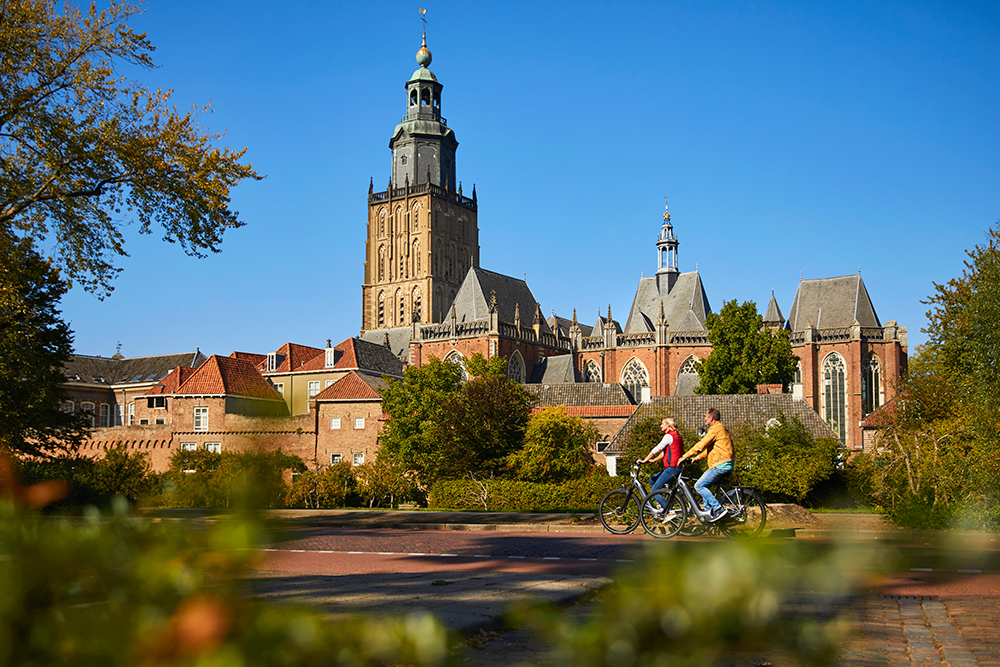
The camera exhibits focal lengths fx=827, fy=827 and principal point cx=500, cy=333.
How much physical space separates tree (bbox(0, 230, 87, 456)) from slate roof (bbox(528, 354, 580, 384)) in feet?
130

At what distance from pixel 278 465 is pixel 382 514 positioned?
67.5 ft

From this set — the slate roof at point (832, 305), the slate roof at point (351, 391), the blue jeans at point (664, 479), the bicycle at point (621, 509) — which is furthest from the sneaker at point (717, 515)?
the slate roof at point (832, 305)

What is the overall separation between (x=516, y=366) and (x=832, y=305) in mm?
25116

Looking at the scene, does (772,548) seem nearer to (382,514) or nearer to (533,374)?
(382,514)

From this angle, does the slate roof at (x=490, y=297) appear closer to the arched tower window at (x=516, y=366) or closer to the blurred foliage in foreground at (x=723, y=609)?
the arched tower window at (x=516, y=366)

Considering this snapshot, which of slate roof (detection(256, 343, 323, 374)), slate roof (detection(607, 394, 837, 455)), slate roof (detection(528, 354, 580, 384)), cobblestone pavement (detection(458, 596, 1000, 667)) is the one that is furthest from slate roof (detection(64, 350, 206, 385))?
cobblestone pavement (detection(458, 596, 1000, 667))

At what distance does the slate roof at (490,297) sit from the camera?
69562mm

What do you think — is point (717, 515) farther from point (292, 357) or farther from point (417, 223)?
point (417, 223)

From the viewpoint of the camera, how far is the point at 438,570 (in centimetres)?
932

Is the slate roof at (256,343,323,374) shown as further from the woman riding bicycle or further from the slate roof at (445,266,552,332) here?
the woman riding bicycle

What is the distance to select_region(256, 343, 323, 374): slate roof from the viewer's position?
67.1 m

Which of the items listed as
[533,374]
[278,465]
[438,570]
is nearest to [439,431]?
[438,570]

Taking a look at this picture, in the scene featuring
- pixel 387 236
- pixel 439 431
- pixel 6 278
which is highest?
pixel 387 236

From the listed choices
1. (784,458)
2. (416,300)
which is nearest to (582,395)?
(784,458)
